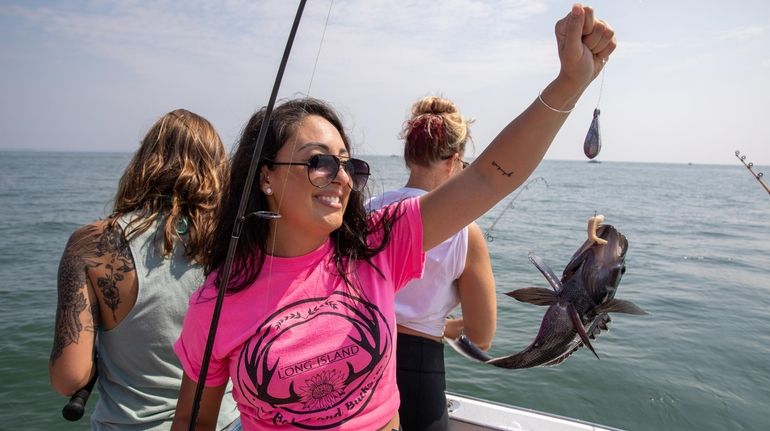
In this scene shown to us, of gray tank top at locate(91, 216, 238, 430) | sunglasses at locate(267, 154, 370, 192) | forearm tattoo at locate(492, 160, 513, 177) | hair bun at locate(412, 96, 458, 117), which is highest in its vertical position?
hair bun at locate(412, 96, 458, 117)

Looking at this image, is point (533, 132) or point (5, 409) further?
point (5, 409)

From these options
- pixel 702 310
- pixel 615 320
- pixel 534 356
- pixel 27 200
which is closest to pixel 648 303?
pixel 702 310

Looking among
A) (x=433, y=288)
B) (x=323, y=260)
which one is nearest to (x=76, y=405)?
(x=323, y=260)

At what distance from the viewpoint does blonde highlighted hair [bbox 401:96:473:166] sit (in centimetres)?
260

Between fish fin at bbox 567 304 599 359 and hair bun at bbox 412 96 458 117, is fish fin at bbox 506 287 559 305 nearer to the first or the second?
fish fin at bbox 567 304 599 359

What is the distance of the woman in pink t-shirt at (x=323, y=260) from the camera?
5.40 feet

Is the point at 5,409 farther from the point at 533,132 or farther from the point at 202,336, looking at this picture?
the point at 533,132

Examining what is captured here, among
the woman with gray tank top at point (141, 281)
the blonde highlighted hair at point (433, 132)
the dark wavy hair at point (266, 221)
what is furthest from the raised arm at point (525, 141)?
the woman with gray tank top at point (141, 281)

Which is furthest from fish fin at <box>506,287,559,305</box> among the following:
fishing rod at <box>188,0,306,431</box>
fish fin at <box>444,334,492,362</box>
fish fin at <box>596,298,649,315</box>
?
fishing rod at <box>188,0,306,431</box>

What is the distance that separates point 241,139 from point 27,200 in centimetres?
2855

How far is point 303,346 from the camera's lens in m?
1.66

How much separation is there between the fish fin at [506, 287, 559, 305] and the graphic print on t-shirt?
0.75 metres

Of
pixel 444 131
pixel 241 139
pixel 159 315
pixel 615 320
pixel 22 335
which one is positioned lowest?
pixel 22 335

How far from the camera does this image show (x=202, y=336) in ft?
5.75
